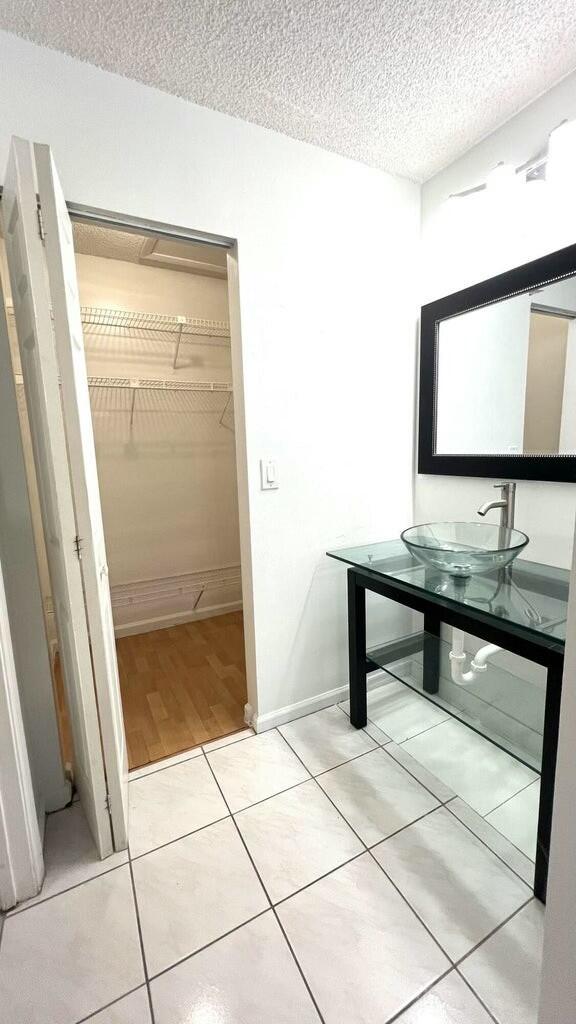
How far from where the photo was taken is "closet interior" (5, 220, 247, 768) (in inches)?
94.2

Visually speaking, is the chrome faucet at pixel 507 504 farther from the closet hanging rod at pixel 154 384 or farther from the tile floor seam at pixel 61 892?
the closet hanging rod at pixel 154 384

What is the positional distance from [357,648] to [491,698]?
20.6 inches

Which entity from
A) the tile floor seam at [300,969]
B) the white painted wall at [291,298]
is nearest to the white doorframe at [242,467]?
the white painted wall at [291,298]

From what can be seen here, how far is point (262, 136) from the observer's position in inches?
57.7

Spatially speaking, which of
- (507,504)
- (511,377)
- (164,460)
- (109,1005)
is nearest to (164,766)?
(109,1005)

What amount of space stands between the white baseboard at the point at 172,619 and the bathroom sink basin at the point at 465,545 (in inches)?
70.3

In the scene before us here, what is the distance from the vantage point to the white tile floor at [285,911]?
36.4 inches

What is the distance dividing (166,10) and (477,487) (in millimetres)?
1788

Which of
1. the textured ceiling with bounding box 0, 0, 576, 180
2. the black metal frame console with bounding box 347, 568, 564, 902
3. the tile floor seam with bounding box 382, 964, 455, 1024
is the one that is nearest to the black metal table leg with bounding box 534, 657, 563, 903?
the black metal frame console with bounding box 347, 568, 564, 902

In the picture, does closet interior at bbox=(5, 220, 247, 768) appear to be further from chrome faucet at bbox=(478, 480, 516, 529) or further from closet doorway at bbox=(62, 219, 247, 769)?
chrome faucet at bbox=(478, 480, 516, 529)

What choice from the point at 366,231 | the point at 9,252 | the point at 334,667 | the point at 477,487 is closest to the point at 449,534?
the point at 477,487

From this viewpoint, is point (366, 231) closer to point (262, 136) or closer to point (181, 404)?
point (262, 136)

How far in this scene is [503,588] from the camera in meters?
1.37

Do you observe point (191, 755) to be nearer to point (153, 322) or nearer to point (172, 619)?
point (172, 619)
